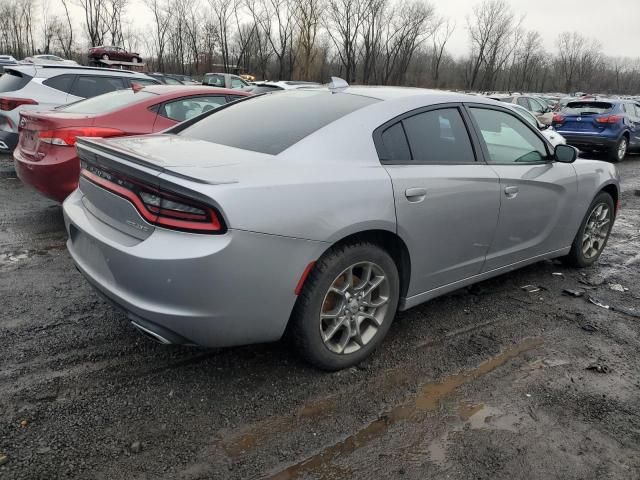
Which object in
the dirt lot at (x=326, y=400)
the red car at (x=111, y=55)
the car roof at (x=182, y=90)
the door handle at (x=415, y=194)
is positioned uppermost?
the red car at (x=111, y=55)

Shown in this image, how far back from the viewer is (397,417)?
8.37 ft

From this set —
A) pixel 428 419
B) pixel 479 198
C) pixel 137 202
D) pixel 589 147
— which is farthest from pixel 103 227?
pixel 589 147

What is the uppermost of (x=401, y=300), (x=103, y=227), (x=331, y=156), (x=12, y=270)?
(x=331, y=156)

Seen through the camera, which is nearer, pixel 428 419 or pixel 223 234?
pixel 223 234

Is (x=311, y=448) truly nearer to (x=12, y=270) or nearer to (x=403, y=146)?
(x=403, y=146)

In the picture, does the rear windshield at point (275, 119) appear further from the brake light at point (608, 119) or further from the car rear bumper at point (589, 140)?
the brake light at point (608, 119)

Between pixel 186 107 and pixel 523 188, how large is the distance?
3911mm

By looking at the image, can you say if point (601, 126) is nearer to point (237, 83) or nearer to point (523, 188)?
point (523, 188)

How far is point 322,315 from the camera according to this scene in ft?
8.93

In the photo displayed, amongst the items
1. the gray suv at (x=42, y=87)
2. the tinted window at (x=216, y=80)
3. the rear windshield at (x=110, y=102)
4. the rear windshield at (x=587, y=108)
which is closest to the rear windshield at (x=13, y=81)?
the gray suv at (x=42, y=87)

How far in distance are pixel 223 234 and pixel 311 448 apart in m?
1.04

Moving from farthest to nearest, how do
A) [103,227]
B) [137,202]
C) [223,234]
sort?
[103,227] → [137,202] → [223,234]

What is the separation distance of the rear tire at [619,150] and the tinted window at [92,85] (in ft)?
39.5

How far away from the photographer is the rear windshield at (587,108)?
13487 mm
